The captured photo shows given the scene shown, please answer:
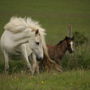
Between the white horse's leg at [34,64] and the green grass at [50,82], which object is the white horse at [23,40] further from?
the green grass at [50,82]

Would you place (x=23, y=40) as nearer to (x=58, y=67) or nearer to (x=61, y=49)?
(x=58, y=67)

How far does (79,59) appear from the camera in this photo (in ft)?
44.8

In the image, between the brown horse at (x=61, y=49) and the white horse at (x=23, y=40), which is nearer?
the white horse at (x=23, y=40)

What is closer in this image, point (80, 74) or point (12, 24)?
point (80, 74)

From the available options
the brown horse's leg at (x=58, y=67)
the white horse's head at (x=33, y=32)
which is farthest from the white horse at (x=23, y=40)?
the brown horse's leg at (x=58, y=67)

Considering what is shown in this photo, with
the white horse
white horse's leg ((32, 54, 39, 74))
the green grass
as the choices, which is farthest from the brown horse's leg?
the green grass

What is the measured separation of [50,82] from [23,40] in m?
3.13

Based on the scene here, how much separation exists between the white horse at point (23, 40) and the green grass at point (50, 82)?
2275 millimetres

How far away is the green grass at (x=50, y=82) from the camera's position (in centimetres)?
812

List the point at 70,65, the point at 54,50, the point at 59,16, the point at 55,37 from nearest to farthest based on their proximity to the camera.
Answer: the point at 70,65, the point at 54,50, the point at 55,37, the point at 59,16

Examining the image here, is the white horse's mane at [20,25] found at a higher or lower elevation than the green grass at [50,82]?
higher

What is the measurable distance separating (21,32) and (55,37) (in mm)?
10969

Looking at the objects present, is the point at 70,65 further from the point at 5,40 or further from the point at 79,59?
the point at 5,40

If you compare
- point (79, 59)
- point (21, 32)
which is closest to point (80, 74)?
point (21, 32)
